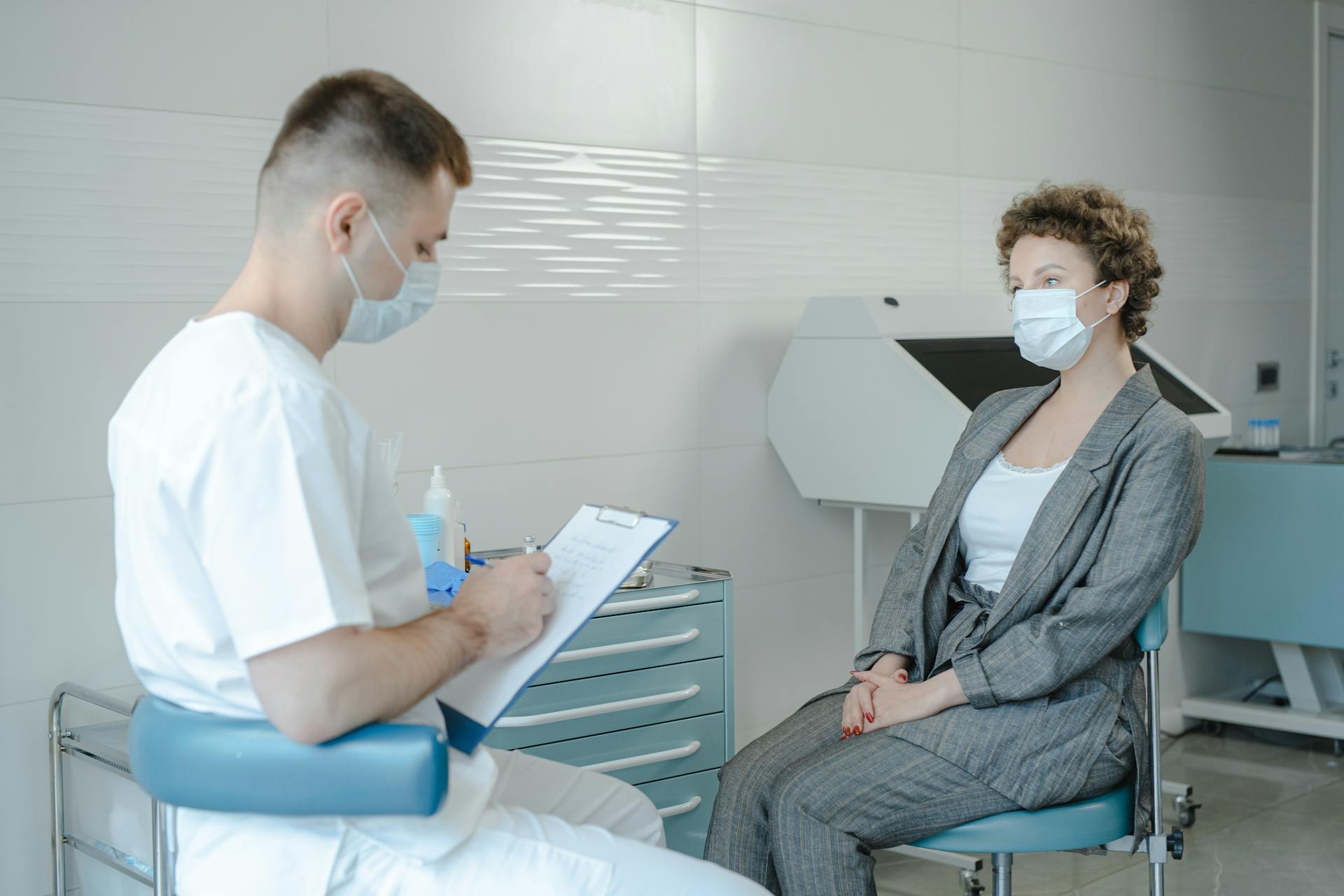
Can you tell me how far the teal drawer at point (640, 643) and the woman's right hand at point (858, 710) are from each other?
444 millimetres

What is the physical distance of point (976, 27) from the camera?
12.6 ft

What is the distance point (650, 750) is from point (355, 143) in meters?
1.54

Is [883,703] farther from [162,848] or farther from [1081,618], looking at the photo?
[162,848]

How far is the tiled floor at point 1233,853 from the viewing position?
310 cm

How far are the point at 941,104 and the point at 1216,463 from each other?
144 cm

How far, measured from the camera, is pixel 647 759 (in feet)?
8.19

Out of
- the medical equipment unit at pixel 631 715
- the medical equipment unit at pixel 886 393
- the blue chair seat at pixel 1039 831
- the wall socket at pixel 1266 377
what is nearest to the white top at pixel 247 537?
the medical equipment unit at pixel 631 715

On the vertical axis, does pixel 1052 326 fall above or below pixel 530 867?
above

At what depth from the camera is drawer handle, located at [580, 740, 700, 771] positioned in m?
2.44

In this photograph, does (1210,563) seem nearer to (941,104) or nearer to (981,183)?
(981,183)

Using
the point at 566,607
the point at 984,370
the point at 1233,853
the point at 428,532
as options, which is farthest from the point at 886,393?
the point at 566,607

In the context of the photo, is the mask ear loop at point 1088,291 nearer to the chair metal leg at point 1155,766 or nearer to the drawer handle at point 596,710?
the chair metal leg at point 1155,766

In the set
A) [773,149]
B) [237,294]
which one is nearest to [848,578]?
[773,149]

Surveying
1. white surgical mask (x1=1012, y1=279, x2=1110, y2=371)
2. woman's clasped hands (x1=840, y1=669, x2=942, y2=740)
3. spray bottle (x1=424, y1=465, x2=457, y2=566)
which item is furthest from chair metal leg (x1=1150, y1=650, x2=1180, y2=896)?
spray bottle (x1=424, y1=465, x2=457, y2=566)
